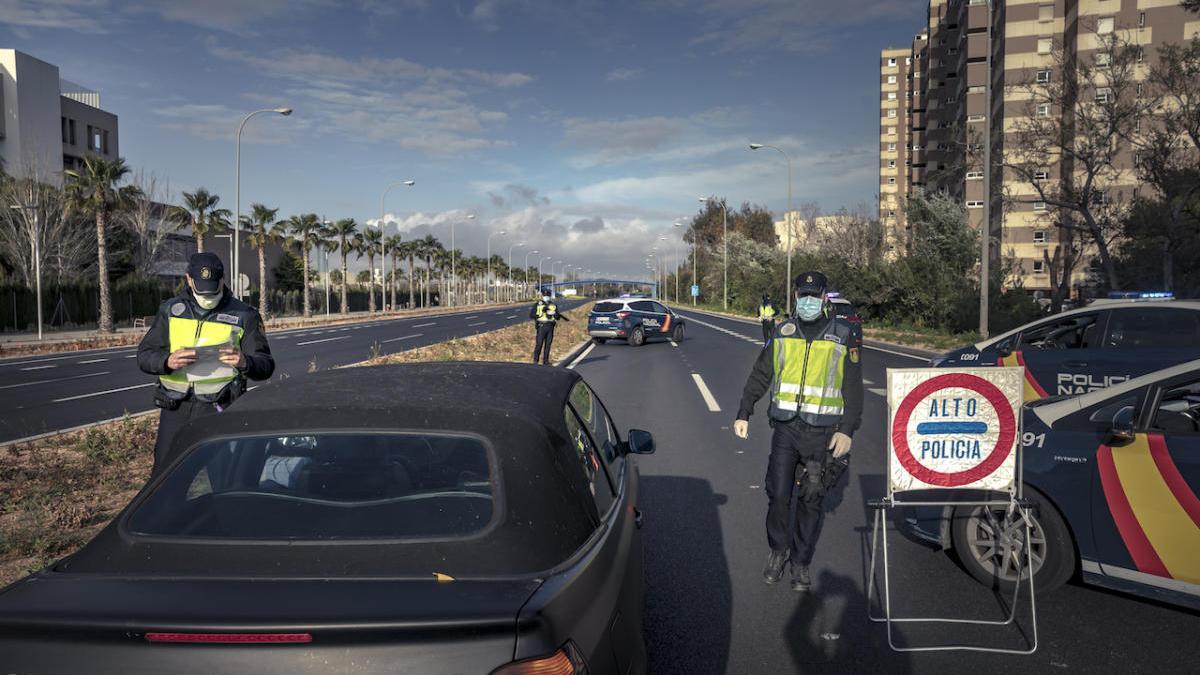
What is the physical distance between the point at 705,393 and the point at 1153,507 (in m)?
10.7

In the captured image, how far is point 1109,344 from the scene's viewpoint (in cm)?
995

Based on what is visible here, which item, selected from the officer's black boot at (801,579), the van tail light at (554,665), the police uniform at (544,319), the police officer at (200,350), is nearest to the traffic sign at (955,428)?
the officer's black boot at (801,579)

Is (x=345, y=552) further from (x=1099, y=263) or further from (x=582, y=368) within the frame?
(x=1099, y=263)

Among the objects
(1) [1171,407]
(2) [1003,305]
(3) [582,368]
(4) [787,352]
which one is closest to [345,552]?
(4) [787,352]

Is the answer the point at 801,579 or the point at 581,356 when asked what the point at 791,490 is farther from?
the point at 581,356

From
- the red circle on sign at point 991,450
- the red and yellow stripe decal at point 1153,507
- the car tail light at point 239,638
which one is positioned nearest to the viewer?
the car tail light at point 239,638

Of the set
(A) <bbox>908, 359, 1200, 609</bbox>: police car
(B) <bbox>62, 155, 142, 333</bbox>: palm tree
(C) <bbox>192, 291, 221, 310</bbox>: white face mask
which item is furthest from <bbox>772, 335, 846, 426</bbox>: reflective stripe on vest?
(B) <bbox>62, 155, 142, 333</bbox>: palm tree

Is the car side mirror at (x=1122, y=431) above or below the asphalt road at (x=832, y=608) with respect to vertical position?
above

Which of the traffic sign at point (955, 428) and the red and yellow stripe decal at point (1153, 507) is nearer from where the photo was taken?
the red and yellow stripe decal at point (1153, 507)

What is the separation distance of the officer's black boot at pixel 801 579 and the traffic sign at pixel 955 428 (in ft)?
2.67

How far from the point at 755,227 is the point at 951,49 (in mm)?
31342

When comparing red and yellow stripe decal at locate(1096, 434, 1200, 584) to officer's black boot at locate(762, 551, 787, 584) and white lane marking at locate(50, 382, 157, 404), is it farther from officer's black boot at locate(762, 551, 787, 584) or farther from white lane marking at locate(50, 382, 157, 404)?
white lane marking at locate(50, 382, 157, 404)

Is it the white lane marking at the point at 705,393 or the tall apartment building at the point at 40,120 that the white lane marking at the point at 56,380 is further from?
the tall apartment building at the point at 40,120

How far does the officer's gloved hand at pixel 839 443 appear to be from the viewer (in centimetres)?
483
